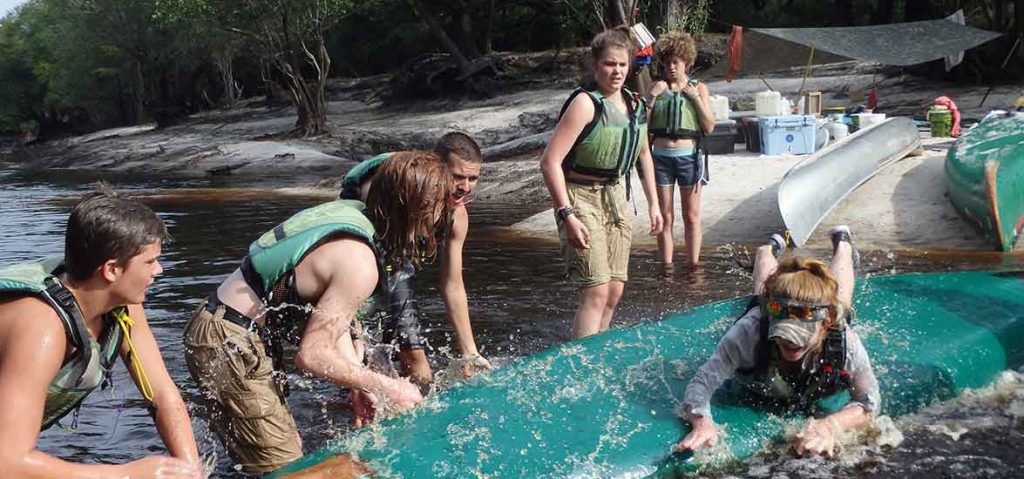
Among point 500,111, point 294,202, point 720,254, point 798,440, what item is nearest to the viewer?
point 798,440

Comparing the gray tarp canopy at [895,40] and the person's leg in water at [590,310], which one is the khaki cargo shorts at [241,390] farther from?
the gray tarp canopy at [895,40]

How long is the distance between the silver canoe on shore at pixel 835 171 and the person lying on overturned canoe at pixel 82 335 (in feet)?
23.0

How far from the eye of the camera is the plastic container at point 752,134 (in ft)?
42.7

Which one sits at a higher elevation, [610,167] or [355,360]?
[610,167]

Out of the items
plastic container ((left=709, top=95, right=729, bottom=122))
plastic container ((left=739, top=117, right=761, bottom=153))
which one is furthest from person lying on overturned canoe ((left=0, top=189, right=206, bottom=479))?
plastic container ((left=709, top=95, right=729, bottom=122))

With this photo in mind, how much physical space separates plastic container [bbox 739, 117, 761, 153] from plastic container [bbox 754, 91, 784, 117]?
0.47ft

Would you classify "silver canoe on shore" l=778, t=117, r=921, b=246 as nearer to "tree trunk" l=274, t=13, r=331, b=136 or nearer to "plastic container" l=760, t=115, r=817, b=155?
"plastic container" l=760, t=115, r=817, b=155

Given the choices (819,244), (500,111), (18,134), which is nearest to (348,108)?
(500,111)

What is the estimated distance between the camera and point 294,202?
17.9 meters

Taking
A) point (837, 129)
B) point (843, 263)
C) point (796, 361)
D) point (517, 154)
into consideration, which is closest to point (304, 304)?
point (796, 361)

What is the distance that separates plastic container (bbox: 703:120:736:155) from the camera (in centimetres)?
1335

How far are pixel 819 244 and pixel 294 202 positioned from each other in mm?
10515

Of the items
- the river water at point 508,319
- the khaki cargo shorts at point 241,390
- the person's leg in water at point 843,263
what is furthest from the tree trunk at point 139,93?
the khaki cargo shorts at point 241,390

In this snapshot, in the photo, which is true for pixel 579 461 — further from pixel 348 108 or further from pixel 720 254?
pixel 348 108
